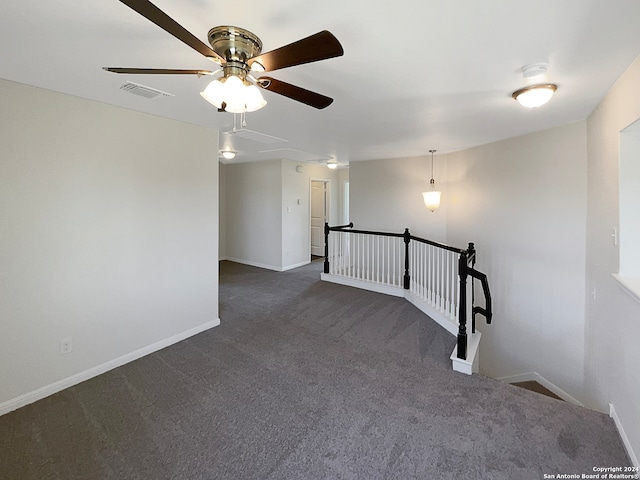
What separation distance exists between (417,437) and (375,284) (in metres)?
3.18

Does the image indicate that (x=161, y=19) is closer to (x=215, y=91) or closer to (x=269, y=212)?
(x=215, y=91)

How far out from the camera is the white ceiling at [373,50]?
1416 millimetres

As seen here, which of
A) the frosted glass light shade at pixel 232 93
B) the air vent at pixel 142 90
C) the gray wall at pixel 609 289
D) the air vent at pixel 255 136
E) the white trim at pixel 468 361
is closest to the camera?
the frosted glass light shade at pixel 232 93

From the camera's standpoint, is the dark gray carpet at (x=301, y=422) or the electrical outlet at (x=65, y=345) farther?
the electrical outlet at (x=65, y=345)

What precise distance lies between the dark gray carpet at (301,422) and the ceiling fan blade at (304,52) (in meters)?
2.14

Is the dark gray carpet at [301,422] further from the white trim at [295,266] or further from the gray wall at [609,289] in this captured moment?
the white trim at [295,266]

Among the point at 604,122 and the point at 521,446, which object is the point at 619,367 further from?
the point at 604,122

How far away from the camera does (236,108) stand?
145 centimetres

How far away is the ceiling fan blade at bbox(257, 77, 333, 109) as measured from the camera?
1.56m

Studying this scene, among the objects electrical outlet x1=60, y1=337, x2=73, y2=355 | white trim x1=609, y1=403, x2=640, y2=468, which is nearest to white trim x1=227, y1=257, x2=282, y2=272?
electrical outlet x1=60, y1=337, x2=73, y2=355

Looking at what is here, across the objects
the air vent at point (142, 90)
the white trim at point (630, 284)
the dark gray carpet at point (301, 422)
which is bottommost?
the dark gray carpet at point (301, 422)

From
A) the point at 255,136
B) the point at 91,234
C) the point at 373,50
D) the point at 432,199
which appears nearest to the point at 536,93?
the point at 373,50

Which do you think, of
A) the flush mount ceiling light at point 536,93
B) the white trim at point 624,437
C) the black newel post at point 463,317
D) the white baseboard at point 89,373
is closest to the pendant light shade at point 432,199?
the black newel post at point 463,317

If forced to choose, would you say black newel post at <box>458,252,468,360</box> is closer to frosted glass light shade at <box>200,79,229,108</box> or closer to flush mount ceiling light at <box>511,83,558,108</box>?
flush mount ceiling light at <box>511,83,558,108</box>
